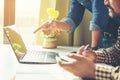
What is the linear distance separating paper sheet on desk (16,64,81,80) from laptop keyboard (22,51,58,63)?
0.26ft

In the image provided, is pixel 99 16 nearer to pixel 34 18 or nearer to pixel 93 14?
pixel 93 14

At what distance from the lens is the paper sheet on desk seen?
1.02m

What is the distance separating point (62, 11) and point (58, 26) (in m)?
0.24

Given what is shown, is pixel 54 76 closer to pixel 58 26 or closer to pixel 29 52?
pixel 29 52

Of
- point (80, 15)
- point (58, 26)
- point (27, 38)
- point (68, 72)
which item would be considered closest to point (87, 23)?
point (80, 15)

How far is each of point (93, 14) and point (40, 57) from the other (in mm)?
402

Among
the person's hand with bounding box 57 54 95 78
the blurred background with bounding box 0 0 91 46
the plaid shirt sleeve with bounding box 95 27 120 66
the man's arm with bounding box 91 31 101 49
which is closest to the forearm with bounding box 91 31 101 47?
the man's arm with bounding box 91 31 101 49

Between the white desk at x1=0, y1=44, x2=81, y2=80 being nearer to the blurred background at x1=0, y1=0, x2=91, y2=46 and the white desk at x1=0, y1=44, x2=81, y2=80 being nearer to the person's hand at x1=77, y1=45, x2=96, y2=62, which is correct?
the person's hand at x1=77, y1=45, x2=96, y2=62

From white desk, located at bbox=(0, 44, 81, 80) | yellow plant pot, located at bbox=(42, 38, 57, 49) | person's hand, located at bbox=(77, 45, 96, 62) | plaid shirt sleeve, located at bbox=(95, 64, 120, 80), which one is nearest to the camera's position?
white desk, located at bbox=(0, 44, 81, 80)

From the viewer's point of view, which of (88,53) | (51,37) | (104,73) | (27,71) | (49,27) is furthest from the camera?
(51,37)

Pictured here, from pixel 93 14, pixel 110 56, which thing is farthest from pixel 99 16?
pixel 110 56

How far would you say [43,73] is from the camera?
1.09 m

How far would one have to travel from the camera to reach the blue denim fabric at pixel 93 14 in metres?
1.44

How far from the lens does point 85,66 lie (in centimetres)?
102
